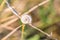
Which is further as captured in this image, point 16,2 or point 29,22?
point 16,2

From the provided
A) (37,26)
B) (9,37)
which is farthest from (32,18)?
(9,37)

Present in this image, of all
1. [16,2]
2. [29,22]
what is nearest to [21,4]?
[16,2]

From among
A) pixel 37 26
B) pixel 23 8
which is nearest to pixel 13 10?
pixel 23 8

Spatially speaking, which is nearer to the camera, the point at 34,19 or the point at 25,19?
Result: the point at 25,19

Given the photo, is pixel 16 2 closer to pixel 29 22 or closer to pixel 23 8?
pixel 23 8

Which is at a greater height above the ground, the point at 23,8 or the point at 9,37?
the point at 23,8

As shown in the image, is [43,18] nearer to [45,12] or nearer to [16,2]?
[45,12]

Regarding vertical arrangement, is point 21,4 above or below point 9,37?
above
